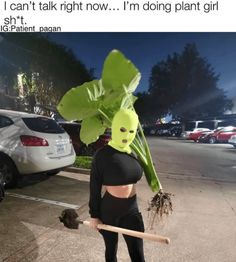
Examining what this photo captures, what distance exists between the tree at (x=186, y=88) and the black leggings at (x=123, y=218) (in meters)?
5.55

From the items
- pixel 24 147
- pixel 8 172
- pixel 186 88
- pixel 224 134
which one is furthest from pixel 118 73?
pixel 224 134

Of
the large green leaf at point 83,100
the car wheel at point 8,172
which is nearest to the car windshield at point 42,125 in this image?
the car wheel at point 8,172

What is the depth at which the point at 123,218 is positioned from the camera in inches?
85.6

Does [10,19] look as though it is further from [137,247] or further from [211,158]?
[211,158]

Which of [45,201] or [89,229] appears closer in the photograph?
[89,229]

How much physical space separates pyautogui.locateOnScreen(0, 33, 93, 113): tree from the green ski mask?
669 centimetres

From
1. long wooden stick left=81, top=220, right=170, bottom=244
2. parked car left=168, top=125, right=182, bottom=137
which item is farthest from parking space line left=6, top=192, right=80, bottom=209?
parked car left=168, top=125, right=182, bottom=137

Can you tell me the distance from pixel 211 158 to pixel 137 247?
955 cm

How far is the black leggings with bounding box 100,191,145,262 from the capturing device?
7.06ft

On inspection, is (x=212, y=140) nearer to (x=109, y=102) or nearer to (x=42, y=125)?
(x=42, y=125)

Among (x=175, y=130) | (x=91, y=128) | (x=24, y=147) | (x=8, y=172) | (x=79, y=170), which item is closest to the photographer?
(x=91, y=128)

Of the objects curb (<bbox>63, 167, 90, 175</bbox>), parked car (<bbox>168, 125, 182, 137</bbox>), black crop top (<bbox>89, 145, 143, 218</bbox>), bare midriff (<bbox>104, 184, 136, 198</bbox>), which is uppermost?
parked car (<bbox>168, 125, 182, 137</bbox>)

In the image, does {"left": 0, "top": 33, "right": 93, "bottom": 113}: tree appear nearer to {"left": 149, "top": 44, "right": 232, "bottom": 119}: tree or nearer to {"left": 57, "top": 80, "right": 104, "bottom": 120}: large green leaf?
{"left": 149, "top": 44, "right": 232, "bottom": 119}: tree

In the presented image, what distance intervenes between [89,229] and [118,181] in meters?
1.96
